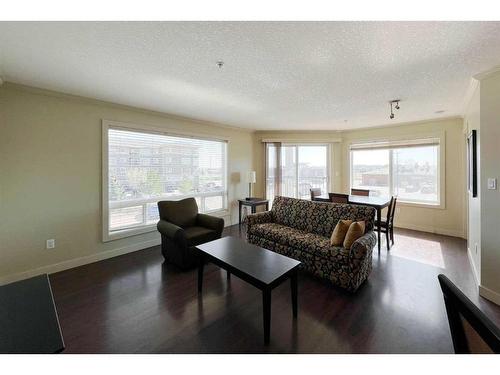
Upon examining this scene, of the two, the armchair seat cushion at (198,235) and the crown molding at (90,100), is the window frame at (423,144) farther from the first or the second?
the armchair seat cushion at (198,235)

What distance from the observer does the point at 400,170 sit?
5.03 metres

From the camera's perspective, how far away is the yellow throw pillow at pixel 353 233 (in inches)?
95.3

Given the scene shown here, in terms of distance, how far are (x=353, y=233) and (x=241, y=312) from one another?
146 centimetres

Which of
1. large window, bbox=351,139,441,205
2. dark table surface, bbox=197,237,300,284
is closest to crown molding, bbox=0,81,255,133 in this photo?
dark table surface, bbox=197,237,300,284

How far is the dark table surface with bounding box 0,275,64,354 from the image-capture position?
0.76 meters

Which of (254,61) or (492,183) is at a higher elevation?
(254,61)

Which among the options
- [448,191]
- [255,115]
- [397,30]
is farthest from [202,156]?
[448,191]

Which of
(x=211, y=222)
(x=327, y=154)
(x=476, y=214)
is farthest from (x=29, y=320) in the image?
(x=327, y=154)

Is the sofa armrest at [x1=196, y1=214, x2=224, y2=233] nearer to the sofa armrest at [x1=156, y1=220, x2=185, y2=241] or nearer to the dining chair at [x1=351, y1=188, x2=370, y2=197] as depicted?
the sofa armrest at [x1=156, y1=220, x2=185, y2=241]

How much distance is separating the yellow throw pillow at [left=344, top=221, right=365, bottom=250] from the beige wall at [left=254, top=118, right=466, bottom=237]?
3297 millimetres

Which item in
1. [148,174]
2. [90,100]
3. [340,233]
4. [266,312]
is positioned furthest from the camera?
[148,174]

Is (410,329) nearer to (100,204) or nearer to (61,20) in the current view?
(61,20)

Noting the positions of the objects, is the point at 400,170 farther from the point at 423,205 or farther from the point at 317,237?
the point at 317,237

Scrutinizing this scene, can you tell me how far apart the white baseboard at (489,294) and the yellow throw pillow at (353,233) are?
131 cm
